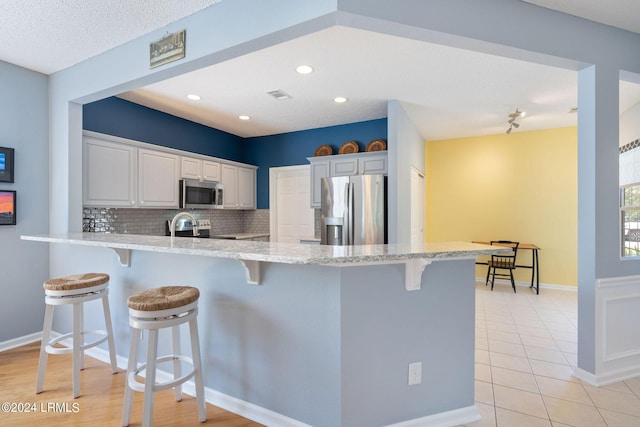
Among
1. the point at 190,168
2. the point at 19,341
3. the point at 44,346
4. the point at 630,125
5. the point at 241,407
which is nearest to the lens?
the point at 241,407

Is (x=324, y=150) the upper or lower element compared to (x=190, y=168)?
upper

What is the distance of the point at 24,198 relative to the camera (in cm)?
307

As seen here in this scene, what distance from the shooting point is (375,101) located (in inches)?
160

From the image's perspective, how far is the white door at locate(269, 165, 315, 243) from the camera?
5707 mm

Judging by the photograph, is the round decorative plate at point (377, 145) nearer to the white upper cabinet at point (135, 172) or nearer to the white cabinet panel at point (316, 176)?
the white cabinet panel at point (316, 176)

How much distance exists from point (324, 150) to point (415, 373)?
12.8 ft

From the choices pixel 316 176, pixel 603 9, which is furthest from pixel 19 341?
pixel 603 9

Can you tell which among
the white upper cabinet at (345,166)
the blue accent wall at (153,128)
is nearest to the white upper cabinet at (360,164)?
the white upper cabinet at (345,166)

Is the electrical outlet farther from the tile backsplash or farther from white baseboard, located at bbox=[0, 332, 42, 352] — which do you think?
the tile backsplash

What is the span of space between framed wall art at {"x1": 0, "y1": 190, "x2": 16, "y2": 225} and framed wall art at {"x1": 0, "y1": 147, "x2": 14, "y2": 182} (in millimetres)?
123

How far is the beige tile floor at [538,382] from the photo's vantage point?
204cm

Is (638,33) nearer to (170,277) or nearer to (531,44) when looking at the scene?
(531,44)

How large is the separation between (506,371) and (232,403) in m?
2.11

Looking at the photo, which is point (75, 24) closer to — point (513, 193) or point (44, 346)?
point (44, 346)
